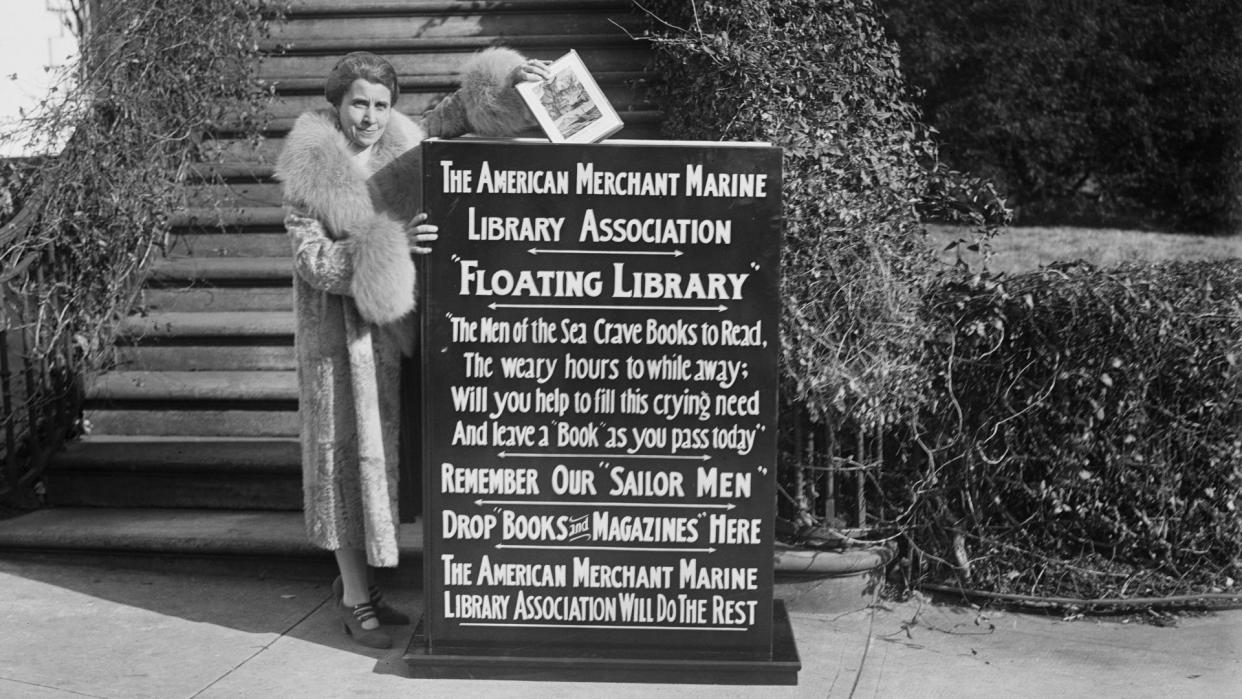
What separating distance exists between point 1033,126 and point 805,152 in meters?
4.98

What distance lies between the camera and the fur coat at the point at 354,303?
414cm

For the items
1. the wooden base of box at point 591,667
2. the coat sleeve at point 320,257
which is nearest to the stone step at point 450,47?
the coat sleeve at point 320,257

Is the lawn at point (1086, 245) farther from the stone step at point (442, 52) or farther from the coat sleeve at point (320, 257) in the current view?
the coat sleeve at point (320, 257)

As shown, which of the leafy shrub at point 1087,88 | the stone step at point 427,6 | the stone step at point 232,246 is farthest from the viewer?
the leafy shrub at point 1087,88

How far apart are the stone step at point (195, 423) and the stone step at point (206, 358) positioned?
26cm

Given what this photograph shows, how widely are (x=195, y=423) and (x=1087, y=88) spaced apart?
6.56m

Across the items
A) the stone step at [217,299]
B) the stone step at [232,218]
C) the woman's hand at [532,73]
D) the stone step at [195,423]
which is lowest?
the stone step at [195,423]

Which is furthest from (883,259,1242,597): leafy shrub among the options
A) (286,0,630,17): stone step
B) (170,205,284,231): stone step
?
(286,0,630,17): stone step

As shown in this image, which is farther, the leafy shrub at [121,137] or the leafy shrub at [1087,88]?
the leafy shrub at [1087,88]

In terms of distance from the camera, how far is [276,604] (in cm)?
488

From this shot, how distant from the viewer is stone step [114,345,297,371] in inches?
240

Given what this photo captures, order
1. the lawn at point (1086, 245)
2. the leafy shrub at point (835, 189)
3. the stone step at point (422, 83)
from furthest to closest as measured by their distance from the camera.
Answer: the lawn at point (1086, 245) → the stone step at point (422, 83) → the leafy shrub at point (835, 189)

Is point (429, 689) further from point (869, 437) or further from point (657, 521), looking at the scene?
point (869, 437)

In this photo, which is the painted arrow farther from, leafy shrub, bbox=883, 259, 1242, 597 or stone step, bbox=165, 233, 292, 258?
stone step, bbox=165, 233, 292, 258
